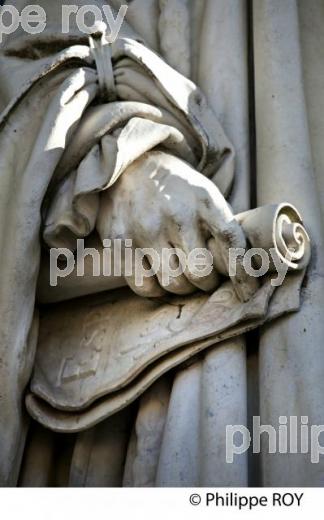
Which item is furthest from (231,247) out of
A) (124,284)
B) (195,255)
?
(124,284)

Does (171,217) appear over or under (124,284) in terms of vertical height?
over

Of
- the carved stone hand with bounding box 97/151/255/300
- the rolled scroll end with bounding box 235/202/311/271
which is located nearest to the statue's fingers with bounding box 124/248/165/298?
the carved stone hand with bounding box 97/151/255/300

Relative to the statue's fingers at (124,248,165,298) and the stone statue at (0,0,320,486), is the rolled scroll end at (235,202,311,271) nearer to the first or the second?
the stone statue at (0,0,320,486)

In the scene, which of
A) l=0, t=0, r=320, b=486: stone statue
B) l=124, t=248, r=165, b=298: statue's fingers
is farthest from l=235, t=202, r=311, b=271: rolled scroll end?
l=124, t=248, r=165, b=298: statue's fingers

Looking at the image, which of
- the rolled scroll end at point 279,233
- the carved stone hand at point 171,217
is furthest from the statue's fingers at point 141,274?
the rolled scroll end at point 279,233

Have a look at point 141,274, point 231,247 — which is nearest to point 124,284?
point 141,274

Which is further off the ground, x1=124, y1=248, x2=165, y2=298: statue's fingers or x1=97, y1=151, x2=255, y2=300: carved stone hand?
x1=97, y1=151, x2=255, y2=300: carved stone hand

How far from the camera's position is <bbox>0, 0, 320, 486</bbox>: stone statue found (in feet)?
5.37

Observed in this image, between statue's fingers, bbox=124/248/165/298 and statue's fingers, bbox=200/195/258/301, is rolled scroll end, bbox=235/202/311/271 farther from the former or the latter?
statue's fingers, bbox=124/248/165/298

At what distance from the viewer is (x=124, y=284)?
176cm

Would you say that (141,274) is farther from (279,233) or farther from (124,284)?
(279,233)

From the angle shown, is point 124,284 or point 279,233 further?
point 124,284
